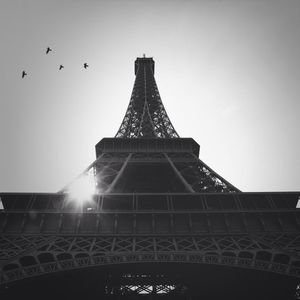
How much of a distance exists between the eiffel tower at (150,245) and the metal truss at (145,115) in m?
16.7

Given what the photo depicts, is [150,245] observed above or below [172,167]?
below

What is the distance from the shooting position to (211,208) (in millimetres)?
20938

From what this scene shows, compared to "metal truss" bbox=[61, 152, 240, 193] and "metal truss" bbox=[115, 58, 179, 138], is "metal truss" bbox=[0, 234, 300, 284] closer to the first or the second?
"metal truss" bbox=[61, 152, 240, 193]

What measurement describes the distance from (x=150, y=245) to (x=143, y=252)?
108 centimetres

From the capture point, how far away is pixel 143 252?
643 inches

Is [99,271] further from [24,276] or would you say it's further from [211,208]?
[211,208]

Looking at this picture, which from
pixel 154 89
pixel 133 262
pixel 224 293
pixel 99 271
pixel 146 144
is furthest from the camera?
pixel 154 89

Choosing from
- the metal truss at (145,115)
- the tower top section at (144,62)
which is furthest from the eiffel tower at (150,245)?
the tower top section at (144,62)

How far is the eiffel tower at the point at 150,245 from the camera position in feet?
52.1

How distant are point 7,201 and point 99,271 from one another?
716 cm

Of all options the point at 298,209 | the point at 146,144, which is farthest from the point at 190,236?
the point at 146,144

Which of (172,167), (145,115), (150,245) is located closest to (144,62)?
(145,115)

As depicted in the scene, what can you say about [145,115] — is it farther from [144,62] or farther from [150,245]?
[150,245]

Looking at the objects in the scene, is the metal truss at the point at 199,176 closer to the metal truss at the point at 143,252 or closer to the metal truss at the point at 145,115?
the metal truss at the point at 143,252
